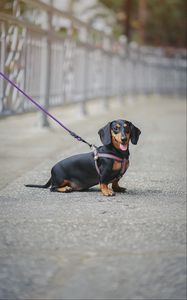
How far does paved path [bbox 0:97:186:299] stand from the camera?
3752 millimetres

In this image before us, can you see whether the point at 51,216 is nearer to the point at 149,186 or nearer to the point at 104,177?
the point at 104,177

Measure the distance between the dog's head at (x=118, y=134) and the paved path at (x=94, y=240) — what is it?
360 millimetres

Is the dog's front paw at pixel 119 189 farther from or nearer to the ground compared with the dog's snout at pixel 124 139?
nearer to the ground

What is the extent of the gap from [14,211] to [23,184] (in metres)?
1.23

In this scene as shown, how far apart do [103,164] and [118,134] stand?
23 centimetres

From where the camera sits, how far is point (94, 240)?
4371mm

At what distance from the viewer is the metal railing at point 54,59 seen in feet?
30.8

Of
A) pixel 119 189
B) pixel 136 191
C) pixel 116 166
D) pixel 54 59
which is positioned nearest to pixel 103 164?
pixel 116 166

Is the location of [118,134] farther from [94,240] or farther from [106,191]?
[94,240]

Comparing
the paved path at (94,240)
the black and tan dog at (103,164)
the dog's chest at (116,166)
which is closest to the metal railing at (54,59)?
the paved path at (94,240)

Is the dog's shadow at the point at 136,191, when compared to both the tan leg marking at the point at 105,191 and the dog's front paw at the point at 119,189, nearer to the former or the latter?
the dog's front paw at the point at 119,189

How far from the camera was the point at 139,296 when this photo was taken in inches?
143

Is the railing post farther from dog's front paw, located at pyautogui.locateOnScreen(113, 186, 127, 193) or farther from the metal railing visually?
dog's front paw, located at pyautogui.locateOnScreen(113, 186, 127, 193)

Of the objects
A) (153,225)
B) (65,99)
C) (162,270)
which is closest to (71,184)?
(153,225)
